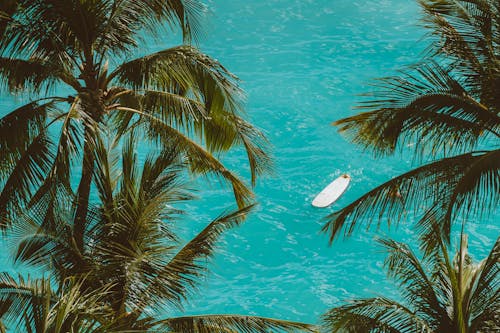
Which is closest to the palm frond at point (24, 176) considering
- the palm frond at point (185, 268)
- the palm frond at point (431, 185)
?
the palm frond at point (185, 268)

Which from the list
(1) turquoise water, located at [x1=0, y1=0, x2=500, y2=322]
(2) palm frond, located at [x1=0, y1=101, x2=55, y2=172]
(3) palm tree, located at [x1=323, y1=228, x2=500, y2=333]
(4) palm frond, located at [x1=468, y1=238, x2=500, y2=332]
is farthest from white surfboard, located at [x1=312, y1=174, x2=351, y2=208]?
(2) palm frond, located at [x1=0, y1=101, x2=55, y2=172]

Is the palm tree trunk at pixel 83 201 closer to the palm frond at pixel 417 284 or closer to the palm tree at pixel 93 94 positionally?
the palm tree at pixel 93 94

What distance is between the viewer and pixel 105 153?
8094 millimetres

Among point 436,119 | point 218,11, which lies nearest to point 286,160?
point 218,11

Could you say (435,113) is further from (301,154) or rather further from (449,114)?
(301,154)

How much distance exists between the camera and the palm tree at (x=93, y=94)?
7867mm

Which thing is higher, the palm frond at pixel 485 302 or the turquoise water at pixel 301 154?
the turquoise water at pixel 301 154

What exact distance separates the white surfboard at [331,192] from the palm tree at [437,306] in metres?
6.93

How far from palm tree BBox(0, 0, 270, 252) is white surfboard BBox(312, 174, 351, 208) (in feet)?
19.1

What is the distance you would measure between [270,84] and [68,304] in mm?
13751

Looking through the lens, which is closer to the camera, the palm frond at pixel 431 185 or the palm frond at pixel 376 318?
the palm frond at pixel 376 318

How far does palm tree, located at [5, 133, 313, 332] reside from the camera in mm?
7695

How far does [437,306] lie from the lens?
25.8 feet

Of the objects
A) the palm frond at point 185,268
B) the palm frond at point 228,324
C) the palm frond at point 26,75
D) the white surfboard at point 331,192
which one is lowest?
the palm frond at point 228,324
